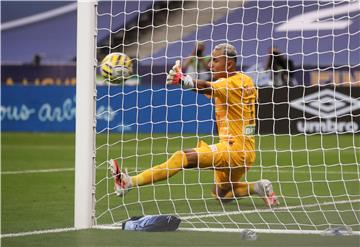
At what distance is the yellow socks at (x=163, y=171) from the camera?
361 inches

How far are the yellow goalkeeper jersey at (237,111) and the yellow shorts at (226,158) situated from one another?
0.33 feet

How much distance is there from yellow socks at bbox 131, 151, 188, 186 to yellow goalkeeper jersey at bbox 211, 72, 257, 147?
2.09 ft

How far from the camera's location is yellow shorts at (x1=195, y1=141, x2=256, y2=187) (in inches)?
368

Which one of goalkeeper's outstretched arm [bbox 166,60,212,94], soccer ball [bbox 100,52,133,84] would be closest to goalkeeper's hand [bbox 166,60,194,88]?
goalkeeper's outstretched arm [bbox 166,60,212,94]

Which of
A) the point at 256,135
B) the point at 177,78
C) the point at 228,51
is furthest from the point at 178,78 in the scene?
the point at 256,135

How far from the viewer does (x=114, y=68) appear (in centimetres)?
915

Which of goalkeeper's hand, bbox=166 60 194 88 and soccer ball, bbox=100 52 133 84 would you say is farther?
soccer ball, bbox=100 52 133 84

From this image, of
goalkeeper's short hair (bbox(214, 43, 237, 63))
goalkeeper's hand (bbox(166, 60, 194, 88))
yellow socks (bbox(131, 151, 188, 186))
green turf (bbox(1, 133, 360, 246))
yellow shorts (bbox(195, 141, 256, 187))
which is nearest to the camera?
green turf (bbox(1, 133, 360, 246))

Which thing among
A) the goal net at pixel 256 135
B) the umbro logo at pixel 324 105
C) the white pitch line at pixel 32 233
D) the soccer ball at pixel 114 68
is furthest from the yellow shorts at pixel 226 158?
the umbro logo at pixel 324 105

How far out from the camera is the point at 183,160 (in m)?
9.24

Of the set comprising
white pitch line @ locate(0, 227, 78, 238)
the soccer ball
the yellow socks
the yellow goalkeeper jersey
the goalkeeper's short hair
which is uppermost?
the goalkeeper's short hair

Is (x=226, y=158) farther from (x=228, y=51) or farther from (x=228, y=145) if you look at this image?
(x=228, y=51)

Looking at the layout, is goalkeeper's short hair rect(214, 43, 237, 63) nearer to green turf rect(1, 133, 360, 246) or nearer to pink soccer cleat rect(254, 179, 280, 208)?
green turf rect(1, 133, 360, 246)

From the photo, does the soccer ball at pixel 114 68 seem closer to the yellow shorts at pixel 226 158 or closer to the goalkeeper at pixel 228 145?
the goalkeeper at pixel 228 145
